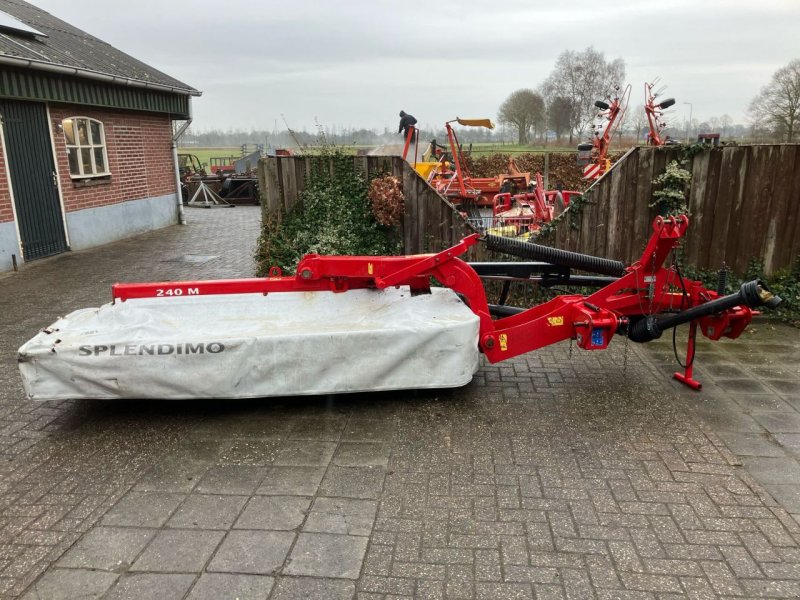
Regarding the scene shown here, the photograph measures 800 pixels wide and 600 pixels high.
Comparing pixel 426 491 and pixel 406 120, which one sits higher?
pixel 406 120

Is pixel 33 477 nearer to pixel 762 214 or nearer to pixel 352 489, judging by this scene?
pixel 352 489

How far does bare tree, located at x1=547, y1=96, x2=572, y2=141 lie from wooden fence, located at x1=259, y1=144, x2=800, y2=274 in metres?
36.7

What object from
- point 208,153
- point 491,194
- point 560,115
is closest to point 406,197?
point 491,194

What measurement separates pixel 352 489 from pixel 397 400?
1219 millimetres

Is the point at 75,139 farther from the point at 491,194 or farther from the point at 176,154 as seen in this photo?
the point at 491,194

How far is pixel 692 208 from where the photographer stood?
6.91 metres

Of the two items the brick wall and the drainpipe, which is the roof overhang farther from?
the drainpipe

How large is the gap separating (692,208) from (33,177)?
1003 cm

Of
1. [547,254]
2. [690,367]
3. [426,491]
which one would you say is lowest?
[426,491]

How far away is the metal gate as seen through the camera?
9477 millimetres

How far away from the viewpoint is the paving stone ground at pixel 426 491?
2744 mm

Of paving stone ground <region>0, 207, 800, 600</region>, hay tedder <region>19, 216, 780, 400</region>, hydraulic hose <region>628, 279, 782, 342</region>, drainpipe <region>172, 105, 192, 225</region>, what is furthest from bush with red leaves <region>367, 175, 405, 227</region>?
drainpipe <region>172, 105, 192, 225</region>

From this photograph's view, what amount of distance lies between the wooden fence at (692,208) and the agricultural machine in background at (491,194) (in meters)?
1.64

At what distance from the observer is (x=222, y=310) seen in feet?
15.1
